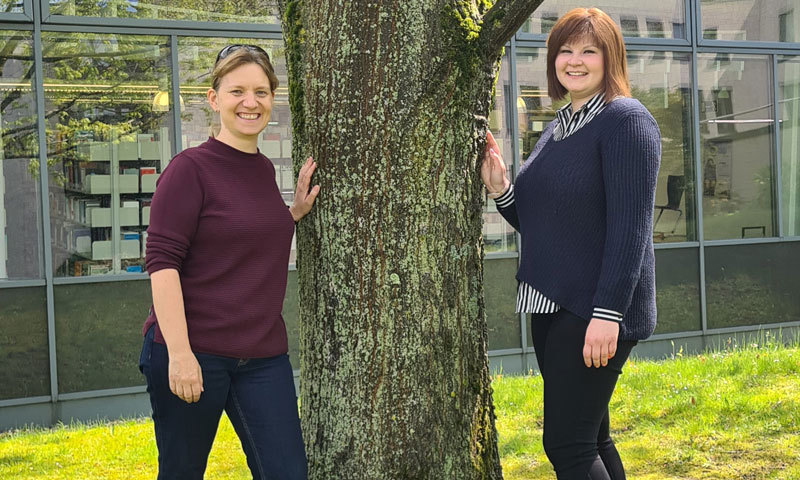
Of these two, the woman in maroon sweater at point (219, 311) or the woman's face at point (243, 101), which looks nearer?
the woman in maroon sweater at point (219, 311)

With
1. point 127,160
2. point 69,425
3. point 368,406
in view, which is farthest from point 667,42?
point 368,406

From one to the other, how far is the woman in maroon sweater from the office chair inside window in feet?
23.4

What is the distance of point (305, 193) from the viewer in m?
3.28

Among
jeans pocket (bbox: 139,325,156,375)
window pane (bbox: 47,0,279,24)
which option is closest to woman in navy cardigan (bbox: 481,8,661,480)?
jeans pocket (bbox: 139,325,156,375)

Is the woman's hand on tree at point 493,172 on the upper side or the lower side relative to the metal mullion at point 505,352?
upper

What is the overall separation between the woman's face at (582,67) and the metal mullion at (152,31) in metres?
5.35

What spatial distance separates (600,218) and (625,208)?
0.44 ft

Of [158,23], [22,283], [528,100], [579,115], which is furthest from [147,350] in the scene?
[528,100]

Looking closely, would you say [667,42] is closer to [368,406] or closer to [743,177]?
[743,177]

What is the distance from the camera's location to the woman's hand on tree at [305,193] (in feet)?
10.7

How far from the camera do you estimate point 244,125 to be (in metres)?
3.05

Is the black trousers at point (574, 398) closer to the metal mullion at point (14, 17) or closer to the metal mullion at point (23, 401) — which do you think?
the metal mullion at point (23, 401)

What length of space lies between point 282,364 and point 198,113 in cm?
525

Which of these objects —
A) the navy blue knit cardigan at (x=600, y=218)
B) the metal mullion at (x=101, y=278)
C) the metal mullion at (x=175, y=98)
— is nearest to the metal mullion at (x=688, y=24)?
the metal mullion at (x=175, y=98)
